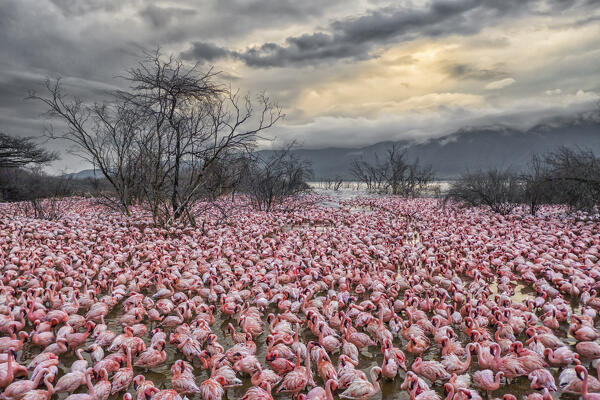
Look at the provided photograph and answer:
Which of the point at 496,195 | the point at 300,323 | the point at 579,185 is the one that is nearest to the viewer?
the point at 300,323

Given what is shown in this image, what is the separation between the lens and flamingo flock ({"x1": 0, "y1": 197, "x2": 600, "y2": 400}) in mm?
3730

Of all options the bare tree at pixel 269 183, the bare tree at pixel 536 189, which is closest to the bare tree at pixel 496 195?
the bare tree at pixel 536 189

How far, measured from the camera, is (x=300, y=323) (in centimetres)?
535

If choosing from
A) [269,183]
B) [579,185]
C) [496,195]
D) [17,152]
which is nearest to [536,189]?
[579,185]

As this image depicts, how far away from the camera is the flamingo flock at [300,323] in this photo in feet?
12.2

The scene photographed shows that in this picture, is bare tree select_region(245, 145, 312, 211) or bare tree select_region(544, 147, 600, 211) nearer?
bare tree select_region(544, 147, 600, 211)

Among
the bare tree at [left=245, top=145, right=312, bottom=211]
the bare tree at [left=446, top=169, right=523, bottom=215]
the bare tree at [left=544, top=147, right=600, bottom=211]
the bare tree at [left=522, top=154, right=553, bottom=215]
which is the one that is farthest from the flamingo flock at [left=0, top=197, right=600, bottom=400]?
the bare tree at [left=245, top=145, right=312, bottom=211]

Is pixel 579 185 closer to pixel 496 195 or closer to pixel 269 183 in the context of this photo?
pixel 496 195

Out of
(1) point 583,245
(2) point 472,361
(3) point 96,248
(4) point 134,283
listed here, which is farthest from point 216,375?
(1) point 583,245

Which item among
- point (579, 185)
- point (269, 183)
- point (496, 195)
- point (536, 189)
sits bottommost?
point (496, 195)

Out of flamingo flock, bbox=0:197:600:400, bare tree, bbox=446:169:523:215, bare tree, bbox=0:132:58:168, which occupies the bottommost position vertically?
flamingo flock, bbox=0:197:600:400

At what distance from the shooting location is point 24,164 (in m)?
22.6

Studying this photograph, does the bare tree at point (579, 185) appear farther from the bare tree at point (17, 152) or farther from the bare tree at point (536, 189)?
the bare tree at point (17, 152)

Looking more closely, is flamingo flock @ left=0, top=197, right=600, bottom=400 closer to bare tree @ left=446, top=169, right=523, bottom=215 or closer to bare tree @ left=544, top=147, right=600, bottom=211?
bare tree @ left=544, top=147, right=600, bottom=211
